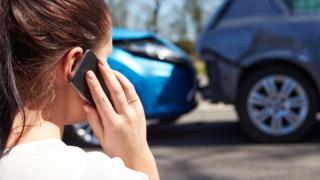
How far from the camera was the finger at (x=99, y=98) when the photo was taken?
3.92 ft

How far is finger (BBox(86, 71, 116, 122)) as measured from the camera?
1.19m

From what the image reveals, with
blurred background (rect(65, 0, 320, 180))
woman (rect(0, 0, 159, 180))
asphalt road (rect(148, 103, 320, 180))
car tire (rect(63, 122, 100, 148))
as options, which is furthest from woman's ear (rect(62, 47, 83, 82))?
car tire (rect(63, 122, 100, 148))

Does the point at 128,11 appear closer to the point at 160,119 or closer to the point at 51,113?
the point at 160,119

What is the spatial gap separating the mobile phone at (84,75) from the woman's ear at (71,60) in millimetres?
11

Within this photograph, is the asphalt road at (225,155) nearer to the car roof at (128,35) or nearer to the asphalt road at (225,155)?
the asphalt road at (225,155)

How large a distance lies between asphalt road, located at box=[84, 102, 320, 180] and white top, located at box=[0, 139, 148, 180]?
3570 mm

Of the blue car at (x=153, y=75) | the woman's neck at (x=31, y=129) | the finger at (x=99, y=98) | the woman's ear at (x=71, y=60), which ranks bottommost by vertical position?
the blue car at (x=153, y=75)

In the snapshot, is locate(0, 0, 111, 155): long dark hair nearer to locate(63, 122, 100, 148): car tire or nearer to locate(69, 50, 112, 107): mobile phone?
locate(69, 50, 112, 107): mobile phone

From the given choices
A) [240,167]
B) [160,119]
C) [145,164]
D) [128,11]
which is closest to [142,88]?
[160,119]

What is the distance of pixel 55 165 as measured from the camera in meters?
1.09

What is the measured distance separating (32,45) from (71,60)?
77 mm

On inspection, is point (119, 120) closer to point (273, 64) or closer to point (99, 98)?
Result: point (99, 98)

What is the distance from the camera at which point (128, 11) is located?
48.3 ft

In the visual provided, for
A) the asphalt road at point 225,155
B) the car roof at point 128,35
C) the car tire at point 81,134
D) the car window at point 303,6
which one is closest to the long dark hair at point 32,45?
the asphalt road at point 225,155
